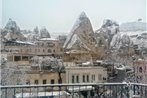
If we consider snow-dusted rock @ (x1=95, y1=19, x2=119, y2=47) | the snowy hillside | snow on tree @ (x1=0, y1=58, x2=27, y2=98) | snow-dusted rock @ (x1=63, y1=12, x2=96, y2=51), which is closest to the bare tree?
snow on tree @ (x1=0, y1=58, x2=27, y2=98)

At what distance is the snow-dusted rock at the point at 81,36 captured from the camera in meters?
2.78

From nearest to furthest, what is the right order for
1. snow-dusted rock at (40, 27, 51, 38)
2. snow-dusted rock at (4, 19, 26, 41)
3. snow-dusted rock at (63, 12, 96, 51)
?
snow-dusted rock at (4, 19, 26, 41) < snow-dusted rock at (40, 27, 51, 38) < snow-dusted rock at (63, 12, 96, 51)

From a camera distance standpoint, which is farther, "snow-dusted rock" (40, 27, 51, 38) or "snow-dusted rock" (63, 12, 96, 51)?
"snow-dusted rock" (63, 12, 96, 51)

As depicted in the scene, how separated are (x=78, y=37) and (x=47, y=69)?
1.39 feet

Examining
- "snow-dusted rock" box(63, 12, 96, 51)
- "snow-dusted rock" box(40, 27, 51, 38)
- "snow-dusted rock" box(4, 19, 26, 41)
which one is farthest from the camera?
"snow-dusted rock" box(63, 12, 96, 51)

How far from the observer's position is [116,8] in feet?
9.41

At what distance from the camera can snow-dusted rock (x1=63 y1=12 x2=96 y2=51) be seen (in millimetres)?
2775

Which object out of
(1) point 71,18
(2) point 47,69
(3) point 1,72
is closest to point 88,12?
(1) point 71,18

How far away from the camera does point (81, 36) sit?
9.30ft

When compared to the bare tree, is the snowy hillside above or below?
above

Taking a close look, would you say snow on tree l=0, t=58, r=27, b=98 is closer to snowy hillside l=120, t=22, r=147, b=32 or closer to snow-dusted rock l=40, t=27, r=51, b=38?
snow-dusted rock l=40, t=27, r=51, b=38

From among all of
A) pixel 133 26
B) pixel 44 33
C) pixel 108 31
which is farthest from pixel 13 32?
pixel 133 26

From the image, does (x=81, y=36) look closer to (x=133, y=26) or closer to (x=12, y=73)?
(x=133, y=26)

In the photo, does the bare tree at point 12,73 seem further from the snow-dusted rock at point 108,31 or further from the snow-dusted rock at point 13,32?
the snow-dusted rock at point 108,31
